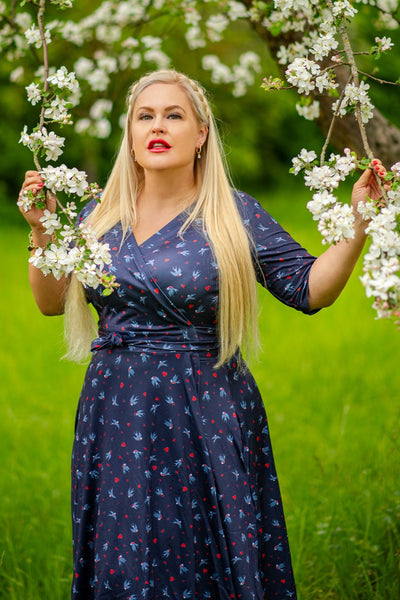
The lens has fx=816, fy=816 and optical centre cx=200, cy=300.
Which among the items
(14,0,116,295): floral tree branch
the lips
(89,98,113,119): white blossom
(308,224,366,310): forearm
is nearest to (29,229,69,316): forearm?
(14,0,116,295): floral tree branch

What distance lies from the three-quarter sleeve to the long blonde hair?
0.14ft

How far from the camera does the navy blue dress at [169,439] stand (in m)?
2.34

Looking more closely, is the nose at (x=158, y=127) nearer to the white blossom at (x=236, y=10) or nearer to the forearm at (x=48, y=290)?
the forearm at (x=48, y=290)

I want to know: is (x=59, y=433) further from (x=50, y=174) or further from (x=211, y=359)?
(x=50, y=174)

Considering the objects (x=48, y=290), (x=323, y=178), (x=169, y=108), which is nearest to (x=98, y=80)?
(x=169, y=108)

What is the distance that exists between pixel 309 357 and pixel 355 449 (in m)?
2.13

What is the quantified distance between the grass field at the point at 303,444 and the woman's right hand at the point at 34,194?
1336 millimetres

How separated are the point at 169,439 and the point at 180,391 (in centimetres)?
14

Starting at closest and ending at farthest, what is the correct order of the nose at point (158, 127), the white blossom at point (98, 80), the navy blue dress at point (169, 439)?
the navy blue dress at point (169, 439) → the nose at point (158, 127) → the white blossom at point (98, 80)

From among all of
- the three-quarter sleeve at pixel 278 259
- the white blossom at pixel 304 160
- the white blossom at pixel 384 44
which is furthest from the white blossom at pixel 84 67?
the white blossom at pixel 304 160

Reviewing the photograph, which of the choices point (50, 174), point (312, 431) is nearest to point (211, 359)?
point (50, 174)

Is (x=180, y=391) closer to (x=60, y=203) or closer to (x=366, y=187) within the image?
(x=60, y=203)

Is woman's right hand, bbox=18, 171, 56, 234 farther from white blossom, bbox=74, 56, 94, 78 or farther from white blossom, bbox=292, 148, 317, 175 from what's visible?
white blossom, bbox=74, 56, 94, 78

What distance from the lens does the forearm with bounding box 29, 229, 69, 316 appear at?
2576mm
